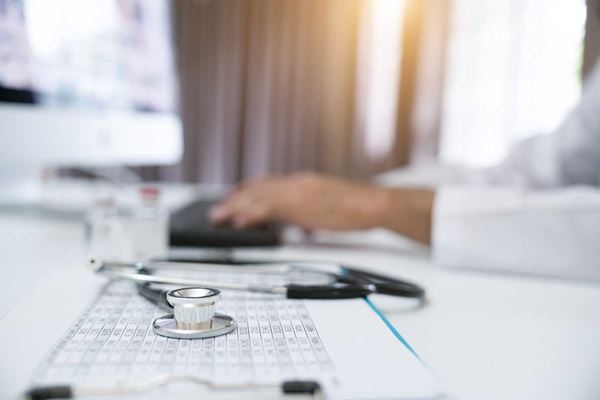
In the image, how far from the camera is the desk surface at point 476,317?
29 centimetres

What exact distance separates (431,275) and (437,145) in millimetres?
2538

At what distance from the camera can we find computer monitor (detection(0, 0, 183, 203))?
2.49ft

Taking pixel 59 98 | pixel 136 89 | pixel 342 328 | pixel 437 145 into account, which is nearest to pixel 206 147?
pixel 437 145

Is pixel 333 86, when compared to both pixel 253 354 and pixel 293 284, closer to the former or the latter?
pixel 293 284

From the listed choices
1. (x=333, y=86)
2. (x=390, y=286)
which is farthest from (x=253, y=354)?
(x=333, y=86)

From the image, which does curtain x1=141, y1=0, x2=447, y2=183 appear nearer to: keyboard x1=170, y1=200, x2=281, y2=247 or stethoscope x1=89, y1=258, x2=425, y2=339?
keyboard x1=170, y1=200, x2=281, y2=247

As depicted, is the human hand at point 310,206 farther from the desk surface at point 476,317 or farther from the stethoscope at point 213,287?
the stethoscope at point 213,287

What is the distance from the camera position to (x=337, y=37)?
Answer: 3.16 m

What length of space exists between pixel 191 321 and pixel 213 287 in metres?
0.08

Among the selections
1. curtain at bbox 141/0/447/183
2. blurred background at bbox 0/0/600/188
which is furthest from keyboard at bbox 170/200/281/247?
curtain at bbox 141/0/447/183

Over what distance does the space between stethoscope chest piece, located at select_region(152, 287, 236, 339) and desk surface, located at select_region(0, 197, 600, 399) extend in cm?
8

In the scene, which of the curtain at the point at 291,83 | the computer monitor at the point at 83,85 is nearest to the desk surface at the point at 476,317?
the computer monitor at the point at 83,85

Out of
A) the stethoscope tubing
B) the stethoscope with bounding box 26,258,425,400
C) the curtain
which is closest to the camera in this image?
the stethoscope with bounding box 26,258,425,400

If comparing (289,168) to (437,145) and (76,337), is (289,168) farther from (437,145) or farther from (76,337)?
(76,337)
